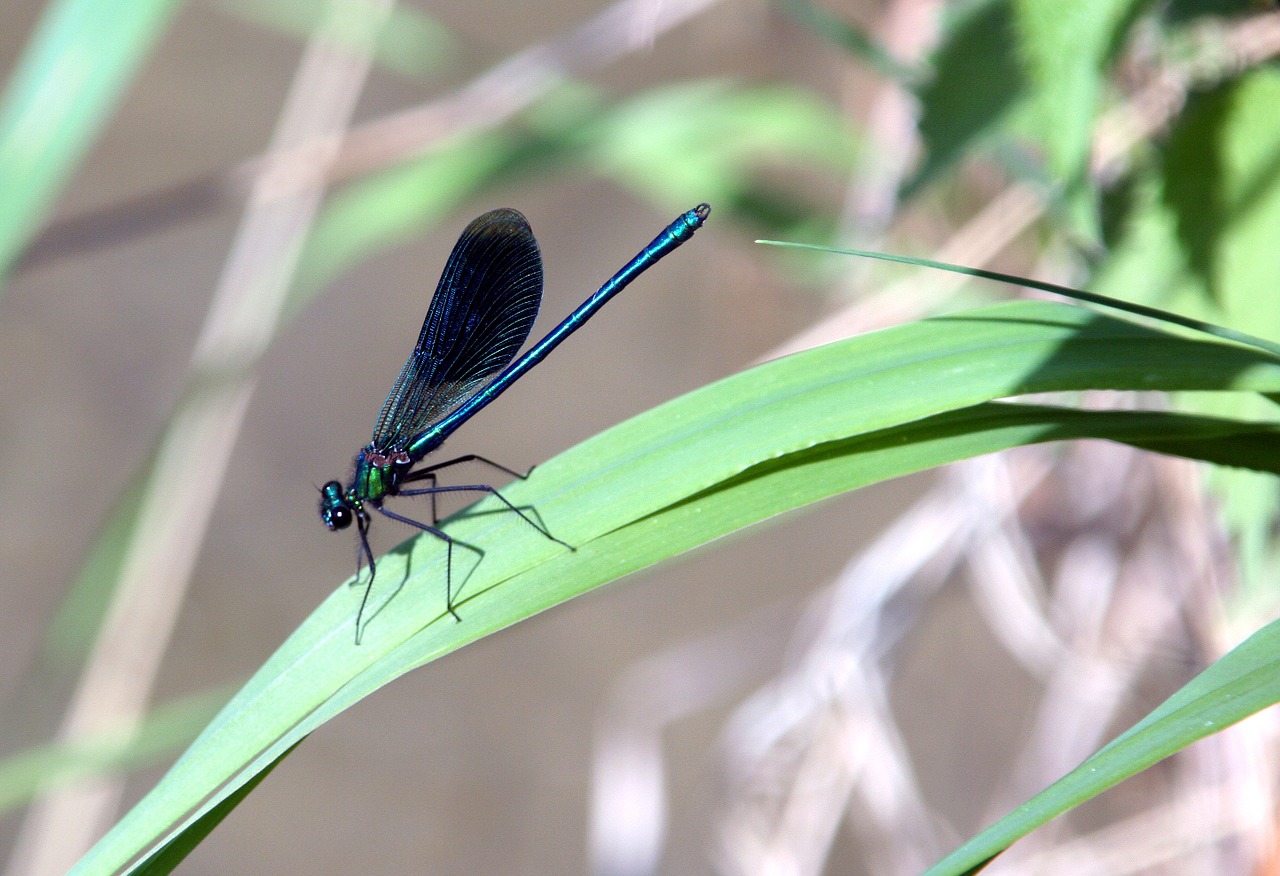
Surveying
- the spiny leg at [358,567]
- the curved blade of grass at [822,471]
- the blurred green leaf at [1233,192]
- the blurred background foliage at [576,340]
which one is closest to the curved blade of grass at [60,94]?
the blurred background foliage at [576,340]

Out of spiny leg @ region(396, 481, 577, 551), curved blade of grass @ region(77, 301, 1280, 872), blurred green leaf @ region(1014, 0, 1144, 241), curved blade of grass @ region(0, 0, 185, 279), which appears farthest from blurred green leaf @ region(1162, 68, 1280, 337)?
curved blade of grass @ region(0, 0, 185, 279)

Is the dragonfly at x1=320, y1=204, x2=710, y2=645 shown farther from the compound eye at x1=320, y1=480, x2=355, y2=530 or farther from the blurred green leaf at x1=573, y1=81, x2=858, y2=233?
the blurred green leaf at x1=573, y1=81, x2=858, y2=233

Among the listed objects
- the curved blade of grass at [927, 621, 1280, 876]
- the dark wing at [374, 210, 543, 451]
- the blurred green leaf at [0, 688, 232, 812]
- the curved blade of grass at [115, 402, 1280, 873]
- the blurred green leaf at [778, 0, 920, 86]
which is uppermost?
the blurred green leaf at [778, 0, 920, 86]

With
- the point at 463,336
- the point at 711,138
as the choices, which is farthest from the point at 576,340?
the point at 463,336

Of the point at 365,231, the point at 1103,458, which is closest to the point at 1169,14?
the point at 1103,458

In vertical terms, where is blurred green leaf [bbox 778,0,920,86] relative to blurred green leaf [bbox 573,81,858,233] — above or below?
below

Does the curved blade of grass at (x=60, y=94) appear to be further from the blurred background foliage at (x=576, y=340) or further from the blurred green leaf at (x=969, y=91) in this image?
the blurred green leaf at (x=969, y=91)
